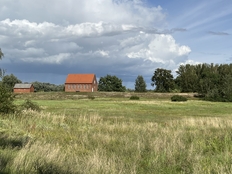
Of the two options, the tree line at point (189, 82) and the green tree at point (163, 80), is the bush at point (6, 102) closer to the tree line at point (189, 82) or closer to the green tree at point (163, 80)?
the tree line at point (189, 82)

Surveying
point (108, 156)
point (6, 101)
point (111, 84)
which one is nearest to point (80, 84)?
point (111, 84)

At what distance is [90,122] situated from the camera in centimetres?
1970

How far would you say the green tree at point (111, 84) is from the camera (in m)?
127

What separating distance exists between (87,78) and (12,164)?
367ft

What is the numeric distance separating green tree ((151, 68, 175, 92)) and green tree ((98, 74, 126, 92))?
17.1 metres

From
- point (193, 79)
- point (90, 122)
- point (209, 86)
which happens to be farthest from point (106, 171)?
point (193, 79)

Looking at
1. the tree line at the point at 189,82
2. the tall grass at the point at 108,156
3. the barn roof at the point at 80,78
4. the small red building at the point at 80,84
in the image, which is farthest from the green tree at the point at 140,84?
the tall grass at the point at 108,156

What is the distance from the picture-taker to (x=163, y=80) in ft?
383

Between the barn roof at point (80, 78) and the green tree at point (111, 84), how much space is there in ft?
38.1

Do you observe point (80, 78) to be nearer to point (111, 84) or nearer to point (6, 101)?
point (111, 84)

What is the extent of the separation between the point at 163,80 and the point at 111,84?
81.3 ft

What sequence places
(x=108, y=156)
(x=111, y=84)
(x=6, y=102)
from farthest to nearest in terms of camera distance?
(x=111, y=84), (x=6, y=102), (x=108, y=156)

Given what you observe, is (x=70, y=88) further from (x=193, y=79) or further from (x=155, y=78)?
(x=193, y=79)

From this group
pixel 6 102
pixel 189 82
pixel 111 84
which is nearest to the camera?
pixel 6 102
